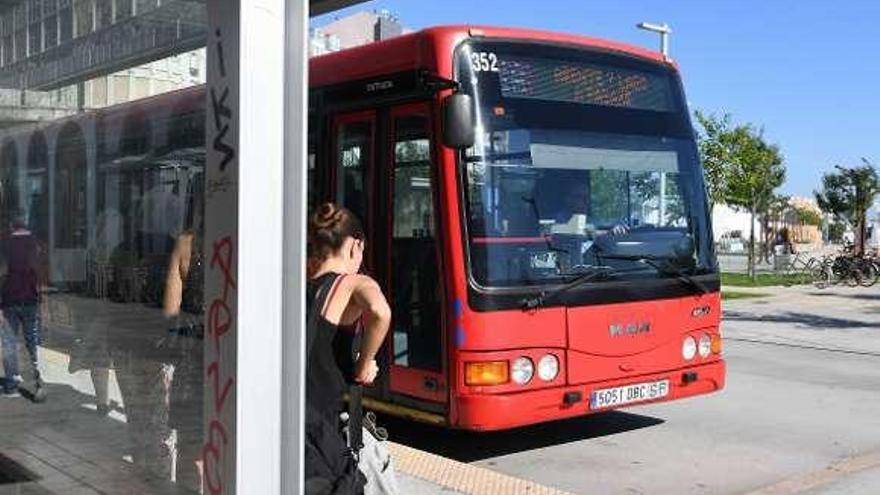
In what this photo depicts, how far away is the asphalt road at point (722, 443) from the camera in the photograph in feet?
21.6

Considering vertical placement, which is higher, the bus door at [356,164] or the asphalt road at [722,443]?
the bus door at [356,164]

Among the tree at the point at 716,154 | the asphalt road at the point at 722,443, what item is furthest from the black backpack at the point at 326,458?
the tree at the point at 716,154

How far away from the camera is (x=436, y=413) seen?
6.50 meters

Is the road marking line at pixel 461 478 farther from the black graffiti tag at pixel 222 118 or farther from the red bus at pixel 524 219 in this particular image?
the black graffiti tag at pixel 222 118

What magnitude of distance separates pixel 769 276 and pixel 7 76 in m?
31.7

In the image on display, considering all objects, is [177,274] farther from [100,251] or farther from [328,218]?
[100,251]

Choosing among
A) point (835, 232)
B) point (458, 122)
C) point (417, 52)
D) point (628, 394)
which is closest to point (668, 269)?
point (628, 394)

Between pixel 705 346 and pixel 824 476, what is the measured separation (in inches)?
49.9

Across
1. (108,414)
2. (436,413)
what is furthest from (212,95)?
(436,413)

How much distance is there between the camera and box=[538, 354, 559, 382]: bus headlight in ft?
21.4

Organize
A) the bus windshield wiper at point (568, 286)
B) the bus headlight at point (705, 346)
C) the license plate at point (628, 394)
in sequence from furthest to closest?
the bus headlight at point (705, 346), the license plate at point (628, 394), the bus windshield wiper at point (568, 286)

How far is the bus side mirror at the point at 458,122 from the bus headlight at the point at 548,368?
1.47m

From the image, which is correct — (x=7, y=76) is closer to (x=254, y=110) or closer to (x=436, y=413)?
(x=254, y=110)

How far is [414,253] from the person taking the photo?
22.3 feet
